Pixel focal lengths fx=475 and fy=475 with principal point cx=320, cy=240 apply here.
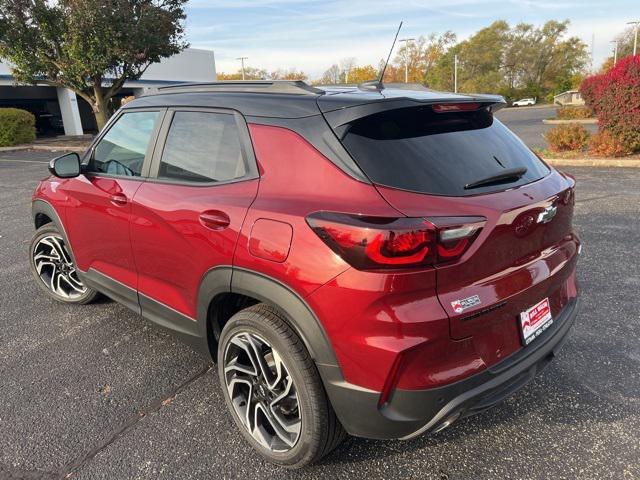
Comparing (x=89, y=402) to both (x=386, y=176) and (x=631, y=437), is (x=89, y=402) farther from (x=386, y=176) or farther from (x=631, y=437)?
(x=631, y=437)

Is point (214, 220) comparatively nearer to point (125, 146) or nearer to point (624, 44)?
point (125, 146)

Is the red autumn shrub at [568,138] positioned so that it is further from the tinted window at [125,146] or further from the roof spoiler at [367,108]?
the tinted window at [125,146]

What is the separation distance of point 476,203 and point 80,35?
1989cm

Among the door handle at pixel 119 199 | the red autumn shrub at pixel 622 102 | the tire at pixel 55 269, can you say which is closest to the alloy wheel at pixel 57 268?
the tire at pixel 55 269

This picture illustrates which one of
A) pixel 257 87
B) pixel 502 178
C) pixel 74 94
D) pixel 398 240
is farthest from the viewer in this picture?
pixel 74 94

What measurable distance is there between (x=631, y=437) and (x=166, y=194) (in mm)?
2650

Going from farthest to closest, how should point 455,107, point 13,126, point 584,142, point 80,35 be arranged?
Result: 1. point 13,126
2. point 80,35
3. point 584,142
4. point 455,107

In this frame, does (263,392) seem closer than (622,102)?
Yes

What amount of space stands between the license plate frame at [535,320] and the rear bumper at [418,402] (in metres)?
0.10

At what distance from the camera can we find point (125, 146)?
3119 mm

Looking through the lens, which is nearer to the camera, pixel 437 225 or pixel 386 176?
pixel 437 225

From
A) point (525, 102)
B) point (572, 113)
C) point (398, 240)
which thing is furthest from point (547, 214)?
point (525, 102)

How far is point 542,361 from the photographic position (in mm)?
2168

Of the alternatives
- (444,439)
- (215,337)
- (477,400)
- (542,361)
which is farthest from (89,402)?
(542,361)
